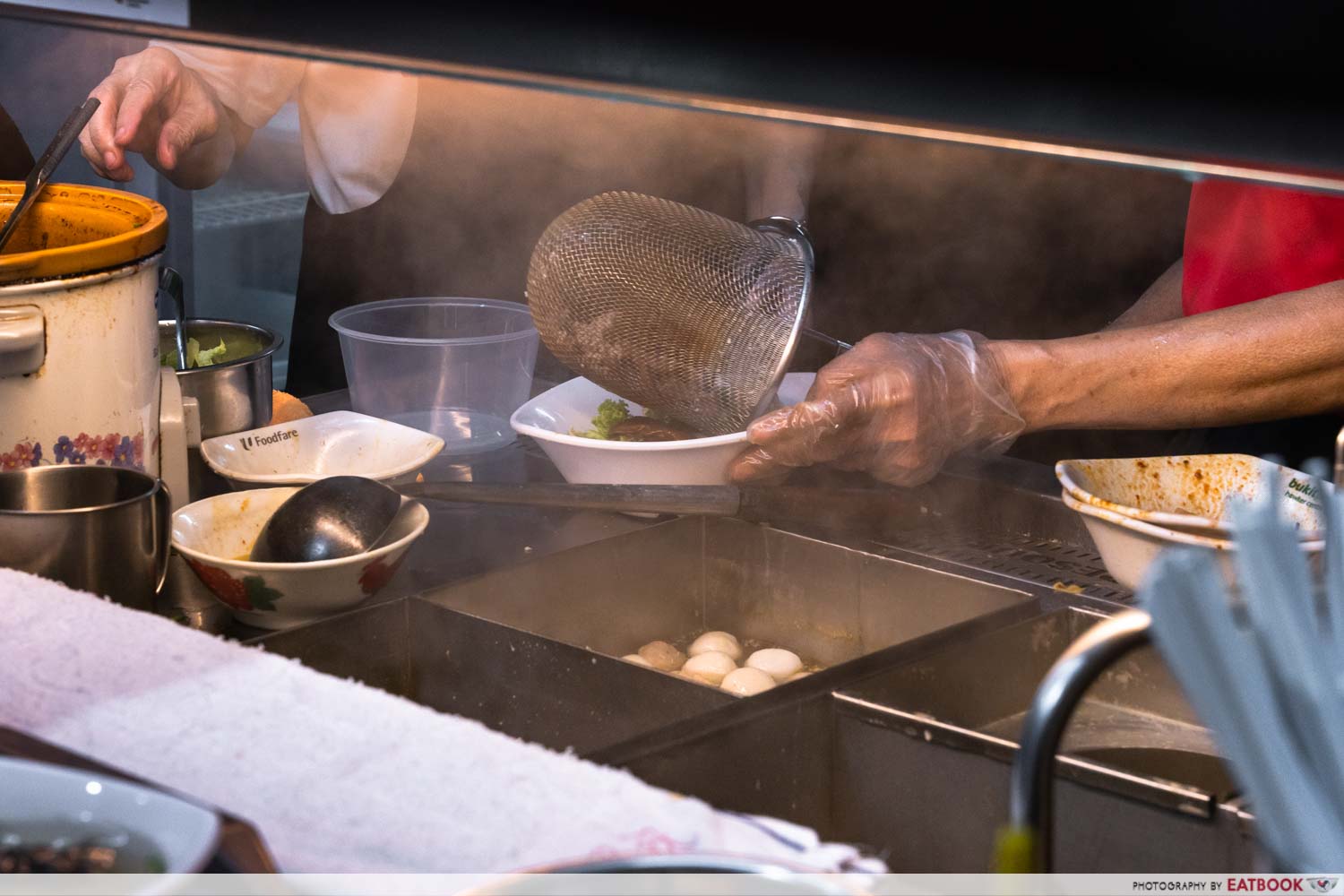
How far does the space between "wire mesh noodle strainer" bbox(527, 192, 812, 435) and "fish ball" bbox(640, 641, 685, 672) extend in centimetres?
31

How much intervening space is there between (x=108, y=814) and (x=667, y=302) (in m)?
1.12

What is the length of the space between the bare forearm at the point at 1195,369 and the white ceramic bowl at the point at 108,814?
4.02 ft

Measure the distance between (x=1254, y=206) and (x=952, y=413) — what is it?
58cm

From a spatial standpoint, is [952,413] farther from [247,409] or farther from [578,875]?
[578,875]

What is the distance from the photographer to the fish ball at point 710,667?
1.41m

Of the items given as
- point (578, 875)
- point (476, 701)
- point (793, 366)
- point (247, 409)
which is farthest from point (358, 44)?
point (793, 366)

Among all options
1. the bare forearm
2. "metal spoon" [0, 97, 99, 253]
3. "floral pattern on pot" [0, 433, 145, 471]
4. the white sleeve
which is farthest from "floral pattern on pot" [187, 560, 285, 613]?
the white sleeve

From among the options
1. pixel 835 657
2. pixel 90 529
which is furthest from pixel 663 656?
pixel 90 529

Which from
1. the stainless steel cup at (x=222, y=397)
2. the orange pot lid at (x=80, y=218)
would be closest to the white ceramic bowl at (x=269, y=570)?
the stainless steel cup at (x=222, y=397)

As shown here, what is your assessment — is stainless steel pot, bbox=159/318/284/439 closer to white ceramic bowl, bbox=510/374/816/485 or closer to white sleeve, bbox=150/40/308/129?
white ceramic bowl, bbox=510/374/816/485

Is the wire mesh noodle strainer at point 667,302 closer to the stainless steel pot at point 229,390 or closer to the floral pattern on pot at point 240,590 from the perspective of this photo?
the stainless steel pot at point 229,390

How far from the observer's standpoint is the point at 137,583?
3.72ft

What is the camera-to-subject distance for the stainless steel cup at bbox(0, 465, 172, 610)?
3.51ft

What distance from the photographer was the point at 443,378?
1799mm
